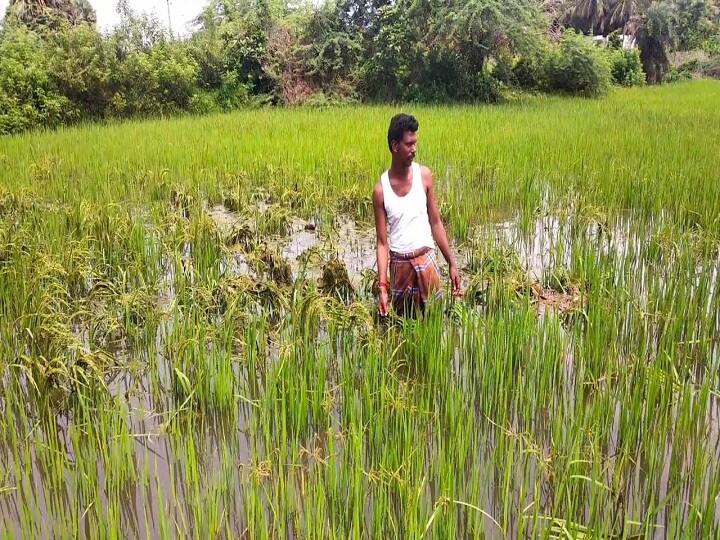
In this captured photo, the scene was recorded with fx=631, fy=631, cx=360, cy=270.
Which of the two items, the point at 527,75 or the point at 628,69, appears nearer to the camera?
the point at 527,75

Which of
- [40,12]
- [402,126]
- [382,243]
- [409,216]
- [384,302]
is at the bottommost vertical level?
[384,302]

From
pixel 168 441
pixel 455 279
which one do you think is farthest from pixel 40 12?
pixel 168 441

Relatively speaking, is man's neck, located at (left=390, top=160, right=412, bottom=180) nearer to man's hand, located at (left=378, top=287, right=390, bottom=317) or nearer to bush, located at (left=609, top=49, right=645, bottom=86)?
man's hand, located at (left=378, top=287, right=390, bottom=317)

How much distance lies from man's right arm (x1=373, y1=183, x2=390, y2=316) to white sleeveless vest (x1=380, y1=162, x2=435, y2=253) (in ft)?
0.09

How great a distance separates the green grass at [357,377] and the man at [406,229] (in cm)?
17

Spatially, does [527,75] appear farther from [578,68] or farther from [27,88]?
[27,88]

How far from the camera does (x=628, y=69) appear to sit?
2083cm

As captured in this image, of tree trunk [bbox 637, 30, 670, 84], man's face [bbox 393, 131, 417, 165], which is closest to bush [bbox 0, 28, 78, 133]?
man's face [bbox 393, 131, 417, 165]

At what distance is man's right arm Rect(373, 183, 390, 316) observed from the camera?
277cm

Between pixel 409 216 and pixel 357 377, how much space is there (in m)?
0.73

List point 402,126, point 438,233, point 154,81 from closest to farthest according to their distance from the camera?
point 402,126
point 438,233
point 154,81

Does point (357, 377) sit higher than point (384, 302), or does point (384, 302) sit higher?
point (384, 302)

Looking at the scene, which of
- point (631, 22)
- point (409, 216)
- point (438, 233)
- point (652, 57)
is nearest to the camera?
point (409, 216)

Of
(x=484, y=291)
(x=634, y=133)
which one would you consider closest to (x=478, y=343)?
(x=484, y=291)
